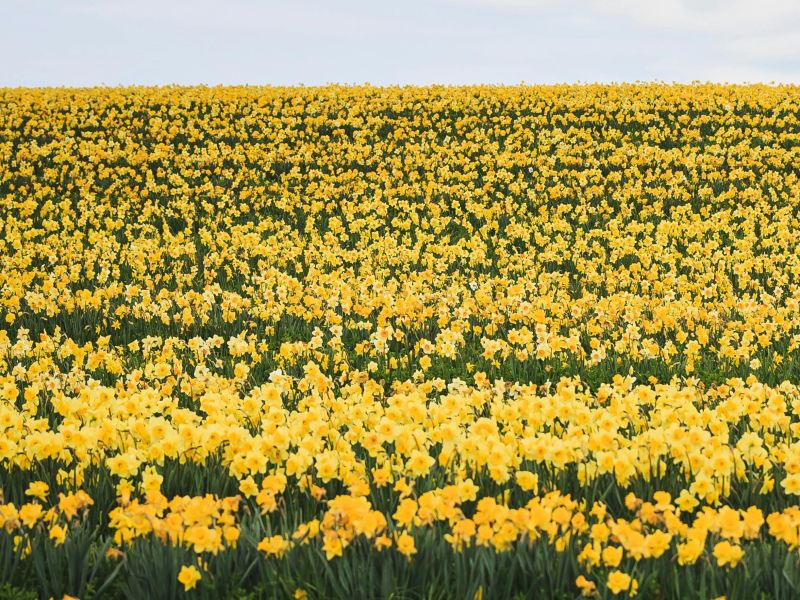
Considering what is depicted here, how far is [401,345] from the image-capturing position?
344 inches

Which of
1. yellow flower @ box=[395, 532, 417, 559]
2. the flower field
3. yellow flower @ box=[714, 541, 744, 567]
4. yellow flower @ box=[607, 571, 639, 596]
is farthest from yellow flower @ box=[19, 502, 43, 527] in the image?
yellow flower @ box=[714, 541, 744, 567]

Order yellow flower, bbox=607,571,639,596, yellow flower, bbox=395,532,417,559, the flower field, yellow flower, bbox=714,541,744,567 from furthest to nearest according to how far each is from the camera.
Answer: the flower field
yellow flower, bbox=395,532,417,559
yellow flower, bbox=714,541,744,567
yellow flower, bbox=607,571,639,596

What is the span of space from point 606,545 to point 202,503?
164 centimetres

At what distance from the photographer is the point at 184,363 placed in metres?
7.88

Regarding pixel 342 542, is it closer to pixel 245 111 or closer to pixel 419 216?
pixel 419 216

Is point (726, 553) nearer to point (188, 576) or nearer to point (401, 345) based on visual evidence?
point (188, 576)

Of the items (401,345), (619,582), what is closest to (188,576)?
(619,582)

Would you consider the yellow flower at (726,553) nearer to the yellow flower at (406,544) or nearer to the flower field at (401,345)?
the flower field at (401,345)

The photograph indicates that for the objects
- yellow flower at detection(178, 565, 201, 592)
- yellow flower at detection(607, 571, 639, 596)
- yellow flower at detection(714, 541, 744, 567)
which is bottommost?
yellow flower at detection(178, 565, 201, 592)

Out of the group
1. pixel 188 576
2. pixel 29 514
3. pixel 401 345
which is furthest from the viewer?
pixel 401 345

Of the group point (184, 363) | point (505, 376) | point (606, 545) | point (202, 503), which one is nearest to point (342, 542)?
point (202, 503)

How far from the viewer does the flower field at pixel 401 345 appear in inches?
120

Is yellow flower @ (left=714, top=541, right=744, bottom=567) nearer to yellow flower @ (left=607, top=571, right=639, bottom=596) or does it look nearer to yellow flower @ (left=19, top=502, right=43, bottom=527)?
yellow flower @ (left=607, top=571, right=639, bottom=596)

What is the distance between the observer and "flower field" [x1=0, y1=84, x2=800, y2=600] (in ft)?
9.96
